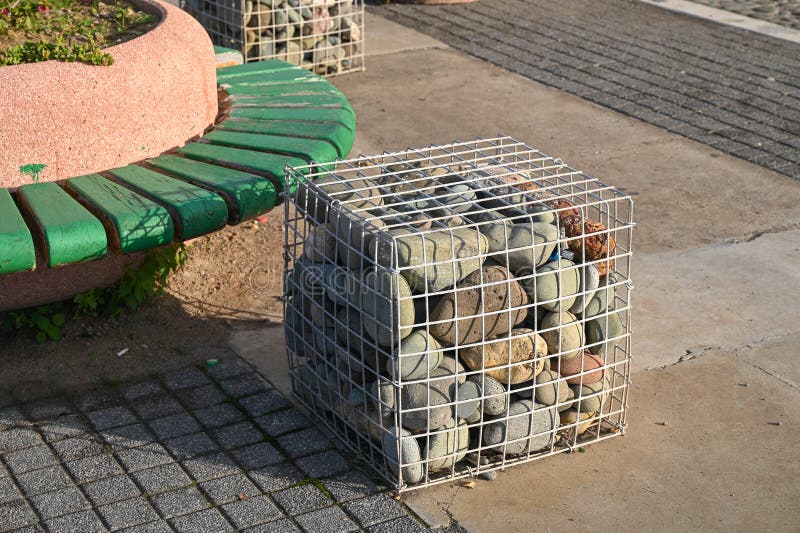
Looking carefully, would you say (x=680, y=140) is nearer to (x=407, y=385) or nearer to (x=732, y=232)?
(x=732, y=232)

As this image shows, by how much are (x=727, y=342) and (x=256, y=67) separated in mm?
2913

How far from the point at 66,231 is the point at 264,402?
97cm

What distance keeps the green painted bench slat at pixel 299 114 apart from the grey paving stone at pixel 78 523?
7.64 feet

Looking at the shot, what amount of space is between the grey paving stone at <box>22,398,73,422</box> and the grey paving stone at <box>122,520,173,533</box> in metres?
0.82

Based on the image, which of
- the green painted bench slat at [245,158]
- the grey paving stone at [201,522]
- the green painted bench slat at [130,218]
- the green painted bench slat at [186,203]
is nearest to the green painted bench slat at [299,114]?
the green painted bench slat at [245,158]

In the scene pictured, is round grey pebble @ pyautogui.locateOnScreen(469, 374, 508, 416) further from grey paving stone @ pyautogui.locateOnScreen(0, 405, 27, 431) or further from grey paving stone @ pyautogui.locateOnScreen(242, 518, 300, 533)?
grey paving stone @ pyautogui.locateOnScreen(0, 405, 27, 431)

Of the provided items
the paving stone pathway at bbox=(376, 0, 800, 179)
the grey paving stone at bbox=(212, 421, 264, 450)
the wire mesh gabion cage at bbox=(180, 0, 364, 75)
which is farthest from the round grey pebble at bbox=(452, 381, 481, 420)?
the wire mesh gabion cage at bbox=(180, 0, 364, 75)

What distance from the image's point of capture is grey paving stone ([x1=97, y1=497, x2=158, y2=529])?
345cm

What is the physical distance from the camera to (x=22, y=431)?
12.9ft

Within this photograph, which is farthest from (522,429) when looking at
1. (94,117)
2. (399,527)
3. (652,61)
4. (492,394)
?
(652,61)

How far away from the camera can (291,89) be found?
5633 mm

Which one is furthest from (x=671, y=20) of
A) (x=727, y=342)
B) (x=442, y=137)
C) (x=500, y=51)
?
(x=727, y=342)

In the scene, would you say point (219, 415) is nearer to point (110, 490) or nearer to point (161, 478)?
point (161, 478)

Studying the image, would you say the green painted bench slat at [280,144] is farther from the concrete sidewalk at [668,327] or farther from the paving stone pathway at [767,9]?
the paving stone pathway at [767,9]
